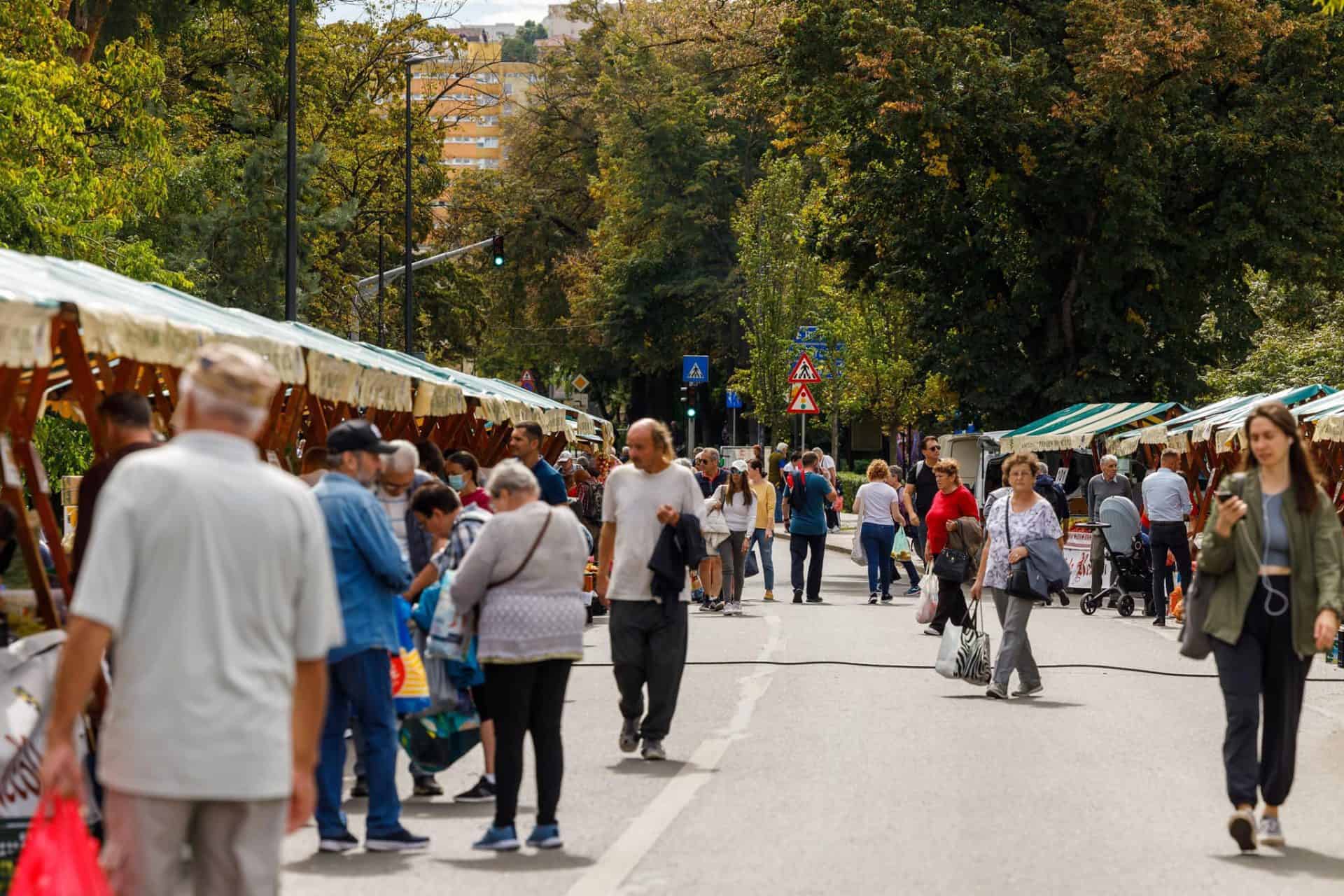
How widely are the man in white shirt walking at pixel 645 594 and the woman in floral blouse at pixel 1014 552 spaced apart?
11.3ft

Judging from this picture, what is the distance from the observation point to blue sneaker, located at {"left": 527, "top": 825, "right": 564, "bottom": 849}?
806cm

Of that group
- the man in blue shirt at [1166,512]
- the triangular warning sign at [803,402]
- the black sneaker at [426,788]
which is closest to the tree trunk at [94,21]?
the triangular warning sign at [803,402]

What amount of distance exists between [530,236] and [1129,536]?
49.8 meters

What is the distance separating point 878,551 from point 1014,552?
10420 millimetres

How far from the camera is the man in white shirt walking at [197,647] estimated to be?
14.4 feet

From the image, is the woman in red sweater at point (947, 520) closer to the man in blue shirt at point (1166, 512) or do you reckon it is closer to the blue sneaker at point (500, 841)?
the man in blue shirt at point (1166, 512)

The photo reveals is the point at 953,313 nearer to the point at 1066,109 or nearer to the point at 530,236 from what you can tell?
the point at 1066,109

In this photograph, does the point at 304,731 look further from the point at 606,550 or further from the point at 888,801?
the point at 606,550

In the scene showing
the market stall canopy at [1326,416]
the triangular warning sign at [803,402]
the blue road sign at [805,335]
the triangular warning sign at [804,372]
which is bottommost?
the market stall canopy at [1326,416]

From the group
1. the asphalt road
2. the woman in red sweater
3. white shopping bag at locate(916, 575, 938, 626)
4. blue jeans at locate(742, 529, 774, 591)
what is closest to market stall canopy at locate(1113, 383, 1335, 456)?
blue jeans at locate(742, 529, 774, 591)

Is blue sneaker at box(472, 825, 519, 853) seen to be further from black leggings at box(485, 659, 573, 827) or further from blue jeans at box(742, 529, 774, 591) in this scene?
blue jeans at box(742, 529, 774, 591)

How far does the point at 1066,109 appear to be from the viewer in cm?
3216

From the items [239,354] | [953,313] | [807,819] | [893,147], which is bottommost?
[807,819]

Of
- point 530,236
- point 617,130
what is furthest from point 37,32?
point 530,236
